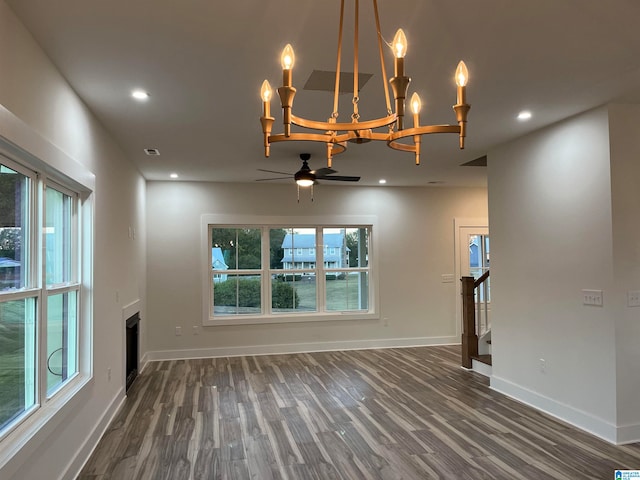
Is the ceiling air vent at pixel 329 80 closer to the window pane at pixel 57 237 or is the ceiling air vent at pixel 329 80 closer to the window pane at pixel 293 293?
the window pane at pixel 57 237

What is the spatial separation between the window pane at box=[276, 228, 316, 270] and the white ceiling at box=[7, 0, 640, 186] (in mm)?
2946

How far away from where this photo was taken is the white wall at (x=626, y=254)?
3355 millimetres

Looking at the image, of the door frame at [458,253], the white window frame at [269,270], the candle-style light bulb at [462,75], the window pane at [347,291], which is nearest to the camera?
the candle-style light bulb at [462,75]

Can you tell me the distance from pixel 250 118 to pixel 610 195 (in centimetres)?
286

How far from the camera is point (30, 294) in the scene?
91.9 inches

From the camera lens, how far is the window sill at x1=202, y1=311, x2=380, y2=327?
6.56 m

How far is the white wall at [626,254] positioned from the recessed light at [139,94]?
344 centimetres

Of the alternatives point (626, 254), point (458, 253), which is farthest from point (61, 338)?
point (458, 253)

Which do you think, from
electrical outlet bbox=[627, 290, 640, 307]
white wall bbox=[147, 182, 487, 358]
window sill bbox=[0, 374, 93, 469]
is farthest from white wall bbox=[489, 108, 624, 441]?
window sill bbox=[0, 374, 93, 469]

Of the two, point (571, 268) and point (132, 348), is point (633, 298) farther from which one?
point (132, 348)

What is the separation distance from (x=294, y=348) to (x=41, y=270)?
15.5 ft

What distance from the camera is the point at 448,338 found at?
23.8 ft

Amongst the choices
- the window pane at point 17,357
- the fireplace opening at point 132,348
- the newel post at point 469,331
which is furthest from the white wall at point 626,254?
the fireplace opening at point 132,348

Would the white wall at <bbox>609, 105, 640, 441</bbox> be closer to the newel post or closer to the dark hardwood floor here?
the dark hardwood floor
